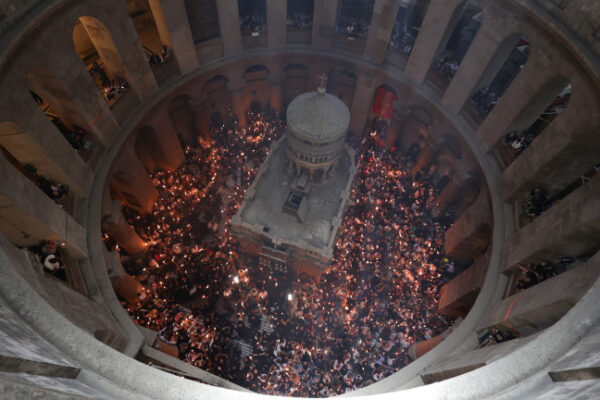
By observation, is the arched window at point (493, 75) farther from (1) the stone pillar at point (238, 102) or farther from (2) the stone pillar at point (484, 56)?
(1) the stone pillar at point (238, 102)

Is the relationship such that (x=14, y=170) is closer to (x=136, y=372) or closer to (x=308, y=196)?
(x=136, y=372)

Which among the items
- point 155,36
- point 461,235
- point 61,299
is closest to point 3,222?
point 61,299

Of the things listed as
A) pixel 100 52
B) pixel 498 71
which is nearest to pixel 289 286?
pixel 100 52

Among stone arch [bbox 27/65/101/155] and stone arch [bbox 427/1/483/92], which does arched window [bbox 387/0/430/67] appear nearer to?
stone arch [bbox 427/1/483/92]

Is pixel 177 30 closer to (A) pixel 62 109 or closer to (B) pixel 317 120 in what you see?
(A) pixel 62 109

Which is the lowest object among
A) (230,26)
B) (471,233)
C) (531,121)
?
(471,233)

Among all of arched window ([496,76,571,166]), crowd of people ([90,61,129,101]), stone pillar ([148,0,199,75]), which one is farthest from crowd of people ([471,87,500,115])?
crowd of people ([90,61,129,101])
